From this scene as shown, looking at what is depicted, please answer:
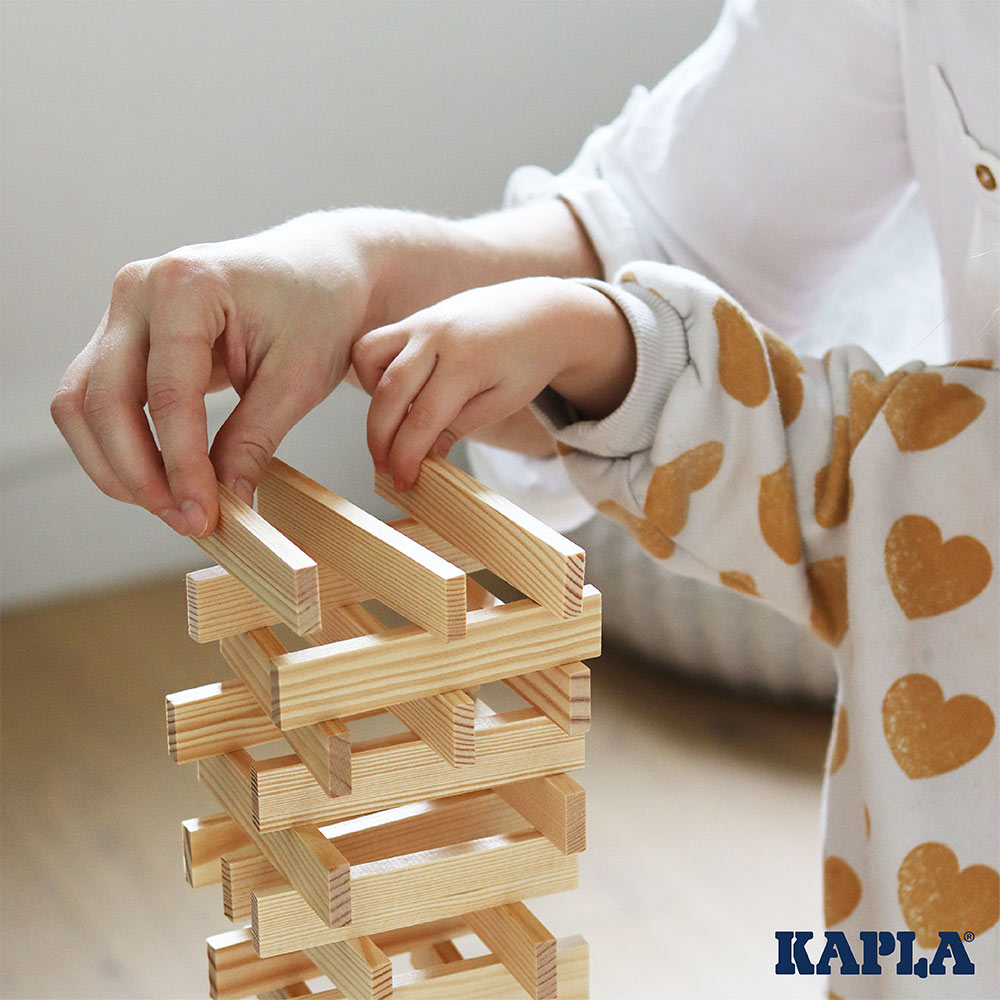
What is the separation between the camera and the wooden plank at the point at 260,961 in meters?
0.39

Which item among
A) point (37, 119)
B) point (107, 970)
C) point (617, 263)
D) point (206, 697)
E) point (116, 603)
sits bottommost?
point (107, 970)

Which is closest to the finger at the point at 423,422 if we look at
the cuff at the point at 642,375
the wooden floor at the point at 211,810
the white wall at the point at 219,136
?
the cuff at the point at 642,375

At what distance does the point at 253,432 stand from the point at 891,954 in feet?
1.19

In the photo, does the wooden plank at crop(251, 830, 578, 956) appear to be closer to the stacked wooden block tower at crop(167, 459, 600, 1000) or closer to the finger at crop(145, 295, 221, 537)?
the stacked wooden block tower at crop(167, 459, 600, 1000)

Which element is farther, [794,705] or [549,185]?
[794,705]

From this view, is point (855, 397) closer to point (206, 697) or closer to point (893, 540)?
point (893, 540)

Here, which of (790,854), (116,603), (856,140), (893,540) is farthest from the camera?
(116,603)

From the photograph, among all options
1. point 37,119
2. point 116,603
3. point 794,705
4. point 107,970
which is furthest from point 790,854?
point 37,119

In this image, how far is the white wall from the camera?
1.23 metres

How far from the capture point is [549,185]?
0.69m

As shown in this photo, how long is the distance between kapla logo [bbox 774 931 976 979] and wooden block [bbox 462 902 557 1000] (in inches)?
8.2

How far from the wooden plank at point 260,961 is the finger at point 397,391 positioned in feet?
0.55

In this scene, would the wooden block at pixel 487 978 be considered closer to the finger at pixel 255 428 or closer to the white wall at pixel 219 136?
the finger at pixel 255 428

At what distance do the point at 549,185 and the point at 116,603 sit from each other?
34.5 inches
